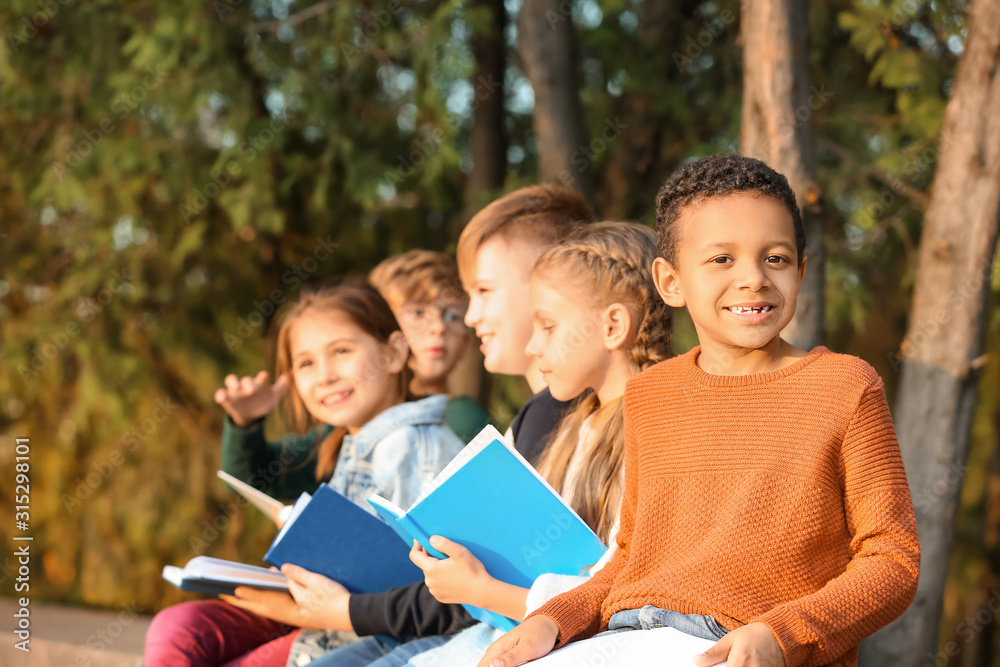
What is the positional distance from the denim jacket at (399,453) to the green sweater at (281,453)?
1.62 feet

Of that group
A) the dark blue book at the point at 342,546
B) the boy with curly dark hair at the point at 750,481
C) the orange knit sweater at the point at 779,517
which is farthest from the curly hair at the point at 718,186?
the dark blue book at the point at 342,546

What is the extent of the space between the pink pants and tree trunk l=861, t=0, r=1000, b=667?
75.6 inches

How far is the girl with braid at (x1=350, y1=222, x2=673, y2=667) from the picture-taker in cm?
190

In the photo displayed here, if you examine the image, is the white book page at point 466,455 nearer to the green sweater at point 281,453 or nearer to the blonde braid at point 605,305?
the blonde braid at point 605,305

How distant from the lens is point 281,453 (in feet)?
10.1

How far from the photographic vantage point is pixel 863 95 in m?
4.39

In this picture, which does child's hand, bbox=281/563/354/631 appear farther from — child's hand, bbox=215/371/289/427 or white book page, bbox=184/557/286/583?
child's hand, bbox=215/371/289/427

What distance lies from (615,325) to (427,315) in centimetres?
131

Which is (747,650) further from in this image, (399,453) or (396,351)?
A: (396,351)

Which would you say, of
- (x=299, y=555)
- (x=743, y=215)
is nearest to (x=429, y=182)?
(x=299, y=555)

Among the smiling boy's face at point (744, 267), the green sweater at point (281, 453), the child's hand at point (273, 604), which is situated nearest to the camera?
the smiling boy's face at point (744, 267)

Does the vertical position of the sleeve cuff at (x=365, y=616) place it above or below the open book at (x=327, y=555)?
below

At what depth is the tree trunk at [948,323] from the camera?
2781 mm

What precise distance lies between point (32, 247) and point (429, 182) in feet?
8.16
